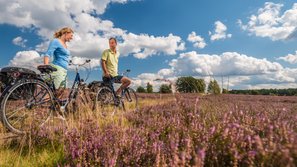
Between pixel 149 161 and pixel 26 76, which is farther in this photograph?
pixel 26 76

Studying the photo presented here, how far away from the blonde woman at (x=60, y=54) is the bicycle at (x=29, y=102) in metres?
0.69

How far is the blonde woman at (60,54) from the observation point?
658cm

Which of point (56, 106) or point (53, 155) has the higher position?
point (56, 106)

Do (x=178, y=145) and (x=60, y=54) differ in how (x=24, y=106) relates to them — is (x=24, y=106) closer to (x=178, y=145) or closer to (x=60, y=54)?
(x=60, y=54)

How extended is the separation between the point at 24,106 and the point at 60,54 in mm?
2121

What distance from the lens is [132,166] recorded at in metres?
2.66

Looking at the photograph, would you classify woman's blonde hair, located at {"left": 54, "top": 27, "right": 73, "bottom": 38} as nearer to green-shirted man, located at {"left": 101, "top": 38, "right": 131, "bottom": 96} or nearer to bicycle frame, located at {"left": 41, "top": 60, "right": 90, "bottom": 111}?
bicycle frame, located at {"left": 41, "top": 60, "right": 90, "bottom": 111}

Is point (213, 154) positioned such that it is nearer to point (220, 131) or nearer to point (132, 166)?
point (220, 131)

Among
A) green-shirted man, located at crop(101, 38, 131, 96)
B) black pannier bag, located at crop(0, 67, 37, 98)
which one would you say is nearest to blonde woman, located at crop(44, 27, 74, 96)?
black pannier bag, located at crop(0, 67, 37, 98)

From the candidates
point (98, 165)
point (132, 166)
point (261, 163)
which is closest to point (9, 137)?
point (98, 165)

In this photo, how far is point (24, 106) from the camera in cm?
511

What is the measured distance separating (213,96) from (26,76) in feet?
16.7

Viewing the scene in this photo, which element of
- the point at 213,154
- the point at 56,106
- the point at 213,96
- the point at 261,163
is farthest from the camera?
the point at 213,96

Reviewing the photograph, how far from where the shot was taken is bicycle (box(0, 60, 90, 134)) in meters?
4.87
